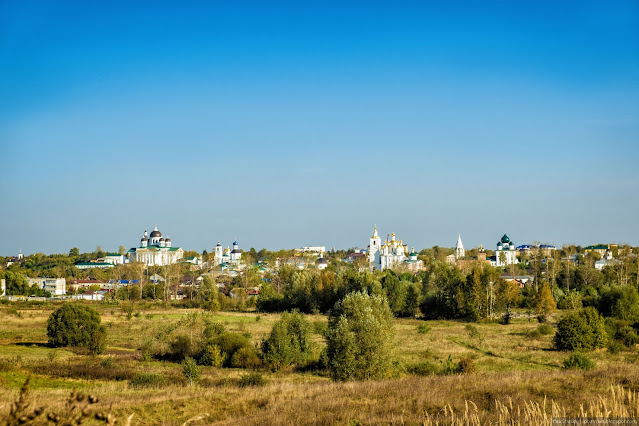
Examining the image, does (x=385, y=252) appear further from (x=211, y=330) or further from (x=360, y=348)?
(x=360, y=348)

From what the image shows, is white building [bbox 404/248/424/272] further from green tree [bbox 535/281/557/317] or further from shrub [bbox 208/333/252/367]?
shrub [bbox 208/333/252/367]

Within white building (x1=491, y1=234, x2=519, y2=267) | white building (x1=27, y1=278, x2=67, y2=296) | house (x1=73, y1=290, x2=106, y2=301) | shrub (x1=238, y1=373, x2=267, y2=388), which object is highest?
white building (x1=491, y1=234, x2=519, y2=267)

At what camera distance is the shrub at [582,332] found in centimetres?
3419

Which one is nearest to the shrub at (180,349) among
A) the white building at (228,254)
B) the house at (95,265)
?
the house at (95,265)

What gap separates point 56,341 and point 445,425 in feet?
99.6

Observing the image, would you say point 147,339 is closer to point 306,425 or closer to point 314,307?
point 306,425

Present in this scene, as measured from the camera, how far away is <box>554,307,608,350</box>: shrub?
34188 millimetres

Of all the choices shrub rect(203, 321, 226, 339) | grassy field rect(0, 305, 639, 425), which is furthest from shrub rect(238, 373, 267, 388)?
shrub rect(203, 321, 226, 339)

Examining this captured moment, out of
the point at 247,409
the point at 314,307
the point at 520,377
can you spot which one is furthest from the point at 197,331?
the point at 314,307

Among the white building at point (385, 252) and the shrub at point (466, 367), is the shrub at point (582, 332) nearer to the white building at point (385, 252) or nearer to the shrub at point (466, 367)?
the shrub at point (466, 367)

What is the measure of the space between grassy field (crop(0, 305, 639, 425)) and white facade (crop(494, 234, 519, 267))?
339ft

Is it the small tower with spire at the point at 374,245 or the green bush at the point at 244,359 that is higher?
the small tower with spire at the point at 374,245

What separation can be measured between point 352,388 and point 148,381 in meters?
8.65

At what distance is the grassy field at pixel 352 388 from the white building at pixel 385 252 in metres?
88.2
